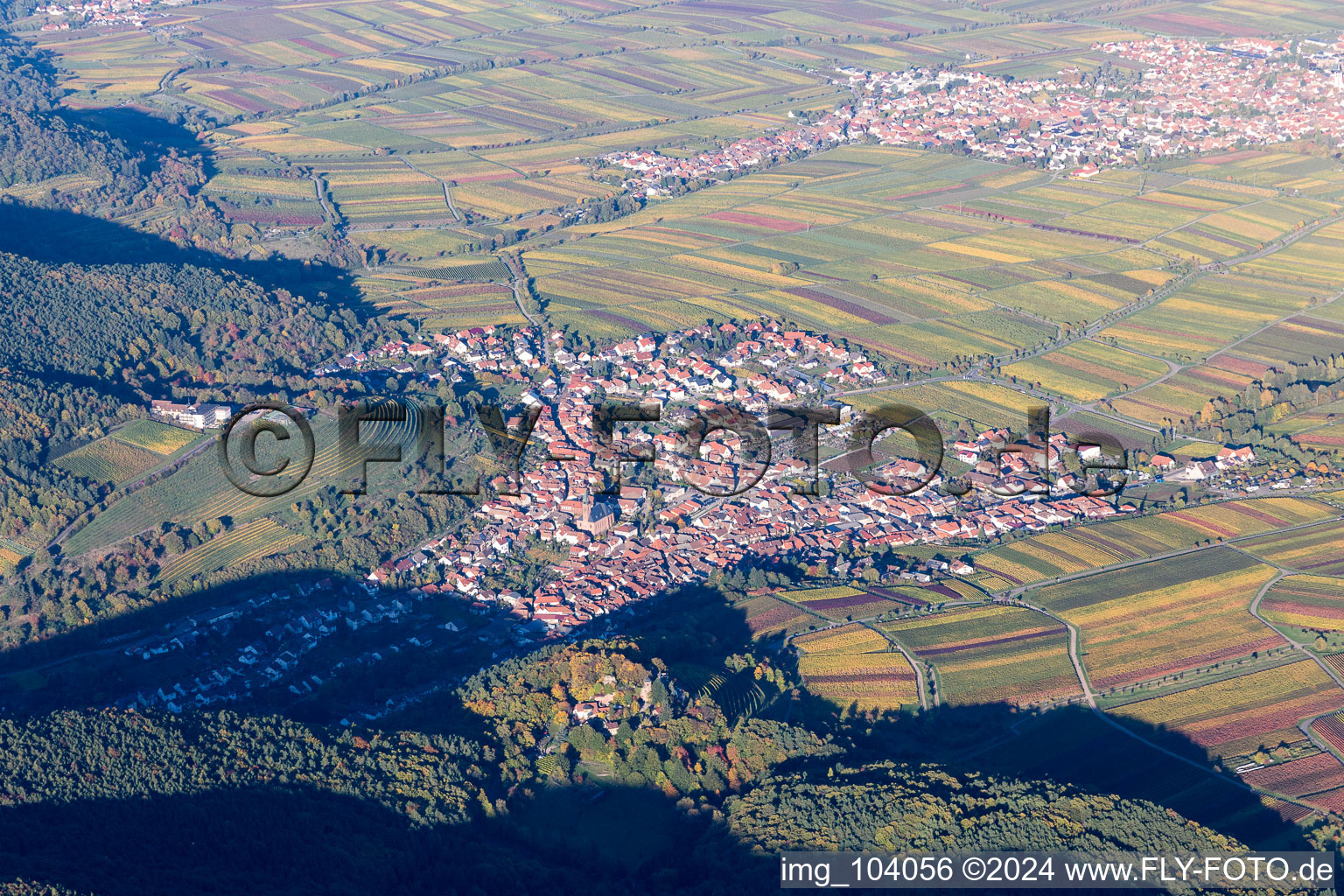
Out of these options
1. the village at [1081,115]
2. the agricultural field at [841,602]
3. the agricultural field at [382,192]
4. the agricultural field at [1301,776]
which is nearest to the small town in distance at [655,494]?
the agricultural field at [1301,776]

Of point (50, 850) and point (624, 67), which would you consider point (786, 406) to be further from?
point (624, 67)

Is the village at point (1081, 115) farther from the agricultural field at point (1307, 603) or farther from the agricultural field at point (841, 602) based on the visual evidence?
the agricultural field at point (1307, 603)

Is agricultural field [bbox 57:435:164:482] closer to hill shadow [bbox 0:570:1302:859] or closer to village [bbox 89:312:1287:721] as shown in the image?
village [bbox 89:312:1287:721]

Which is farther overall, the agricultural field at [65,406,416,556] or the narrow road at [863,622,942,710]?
the agricultural field at [65,406,416,556]

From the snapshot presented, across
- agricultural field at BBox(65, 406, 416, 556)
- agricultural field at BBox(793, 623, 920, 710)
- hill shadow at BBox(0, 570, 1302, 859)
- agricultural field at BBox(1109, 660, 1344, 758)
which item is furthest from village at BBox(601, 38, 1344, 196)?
agricultural field at BBox(1109, 660, 1344, 758)

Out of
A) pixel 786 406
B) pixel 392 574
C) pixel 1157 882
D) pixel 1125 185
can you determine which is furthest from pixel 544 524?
pixel 1125 185

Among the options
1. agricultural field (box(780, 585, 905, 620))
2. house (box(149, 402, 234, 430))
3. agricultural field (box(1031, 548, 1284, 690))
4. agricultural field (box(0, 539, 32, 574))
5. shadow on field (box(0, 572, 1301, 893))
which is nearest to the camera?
shadow on field (box(0, 572, 1301, 893))
